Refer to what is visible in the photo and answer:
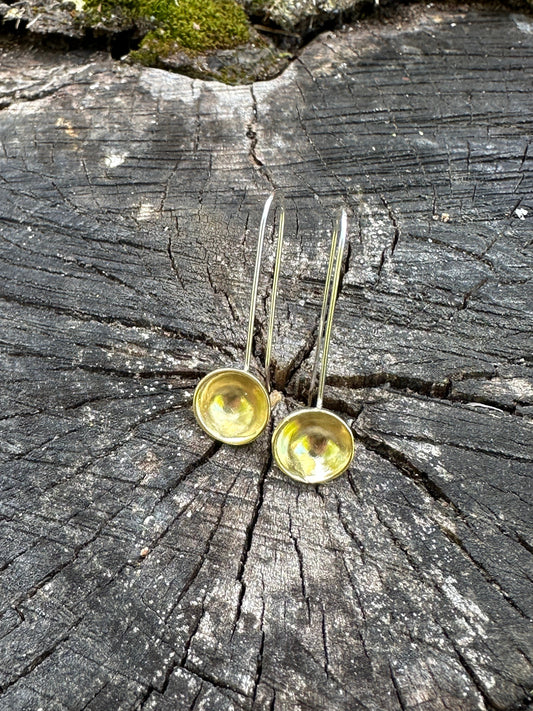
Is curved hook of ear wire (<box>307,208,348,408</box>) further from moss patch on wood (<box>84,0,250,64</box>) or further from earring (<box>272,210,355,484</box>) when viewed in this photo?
moss patch on wood (<box>84,0,250,64</box>)

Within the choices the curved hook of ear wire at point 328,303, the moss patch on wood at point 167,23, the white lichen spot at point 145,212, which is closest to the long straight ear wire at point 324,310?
the curved hook of ear wire at point 328,303

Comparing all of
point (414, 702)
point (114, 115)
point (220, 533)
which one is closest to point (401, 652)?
point (414, 702)

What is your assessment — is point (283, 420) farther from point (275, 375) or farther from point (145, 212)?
point (145, 212)

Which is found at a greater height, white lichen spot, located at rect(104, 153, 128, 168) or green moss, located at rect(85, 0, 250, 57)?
green moss, located at rect(85, 0, 250, 57)

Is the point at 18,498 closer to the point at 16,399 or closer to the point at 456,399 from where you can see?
the point at 16,399

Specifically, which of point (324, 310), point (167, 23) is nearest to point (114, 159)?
point (167, 23)

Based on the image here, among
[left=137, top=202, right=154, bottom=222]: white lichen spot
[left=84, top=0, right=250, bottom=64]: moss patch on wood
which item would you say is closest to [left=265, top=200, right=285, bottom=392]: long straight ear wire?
[left=137, top=202, right=154, bottom=222]: white lichen spot

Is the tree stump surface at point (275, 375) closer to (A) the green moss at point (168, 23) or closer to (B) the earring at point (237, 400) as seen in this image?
(B) the earring at point (237, 400)
